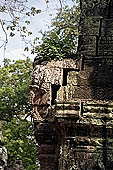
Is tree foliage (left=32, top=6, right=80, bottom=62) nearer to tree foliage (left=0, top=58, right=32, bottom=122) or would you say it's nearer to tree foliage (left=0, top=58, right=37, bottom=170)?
tree foliage (left=0, top=58, right=37, bottom=170)

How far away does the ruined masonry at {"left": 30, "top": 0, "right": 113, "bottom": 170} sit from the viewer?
4.93m

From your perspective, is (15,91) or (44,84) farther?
(15,91)

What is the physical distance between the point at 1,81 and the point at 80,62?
1391cm

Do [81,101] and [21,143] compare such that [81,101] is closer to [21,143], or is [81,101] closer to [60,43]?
[60,43]

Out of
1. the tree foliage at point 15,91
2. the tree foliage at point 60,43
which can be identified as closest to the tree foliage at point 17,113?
the tree foliage at point 15,91

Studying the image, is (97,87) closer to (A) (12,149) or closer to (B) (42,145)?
(B) (42,145)

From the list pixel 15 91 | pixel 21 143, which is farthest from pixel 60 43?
pixel 15 91

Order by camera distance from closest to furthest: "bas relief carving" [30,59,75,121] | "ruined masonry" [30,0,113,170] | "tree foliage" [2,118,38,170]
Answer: "ruined masonry" [30,0,113,170] → "bas relief carving" [30,59,75,121] → "tree foliage" [2,118,38,170]

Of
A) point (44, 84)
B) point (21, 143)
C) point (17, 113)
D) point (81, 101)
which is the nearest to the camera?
point (81, 101)

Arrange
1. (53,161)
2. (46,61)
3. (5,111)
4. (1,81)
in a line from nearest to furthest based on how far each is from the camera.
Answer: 1. (53,161)
2. (46,61)
3. (5,111)
4. (1,81)

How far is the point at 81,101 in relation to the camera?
203 inches

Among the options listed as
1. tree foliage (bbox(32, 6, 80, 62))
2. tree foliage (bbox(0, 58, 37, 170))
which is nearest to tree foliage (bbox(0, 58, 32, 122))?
tree foliage (bbox(0, 58, 37, 170))

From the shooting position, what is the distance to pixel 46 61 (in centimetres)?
647

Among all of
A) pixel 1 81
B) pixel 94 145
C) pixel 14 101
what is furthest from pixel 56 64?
pixel 1 81
